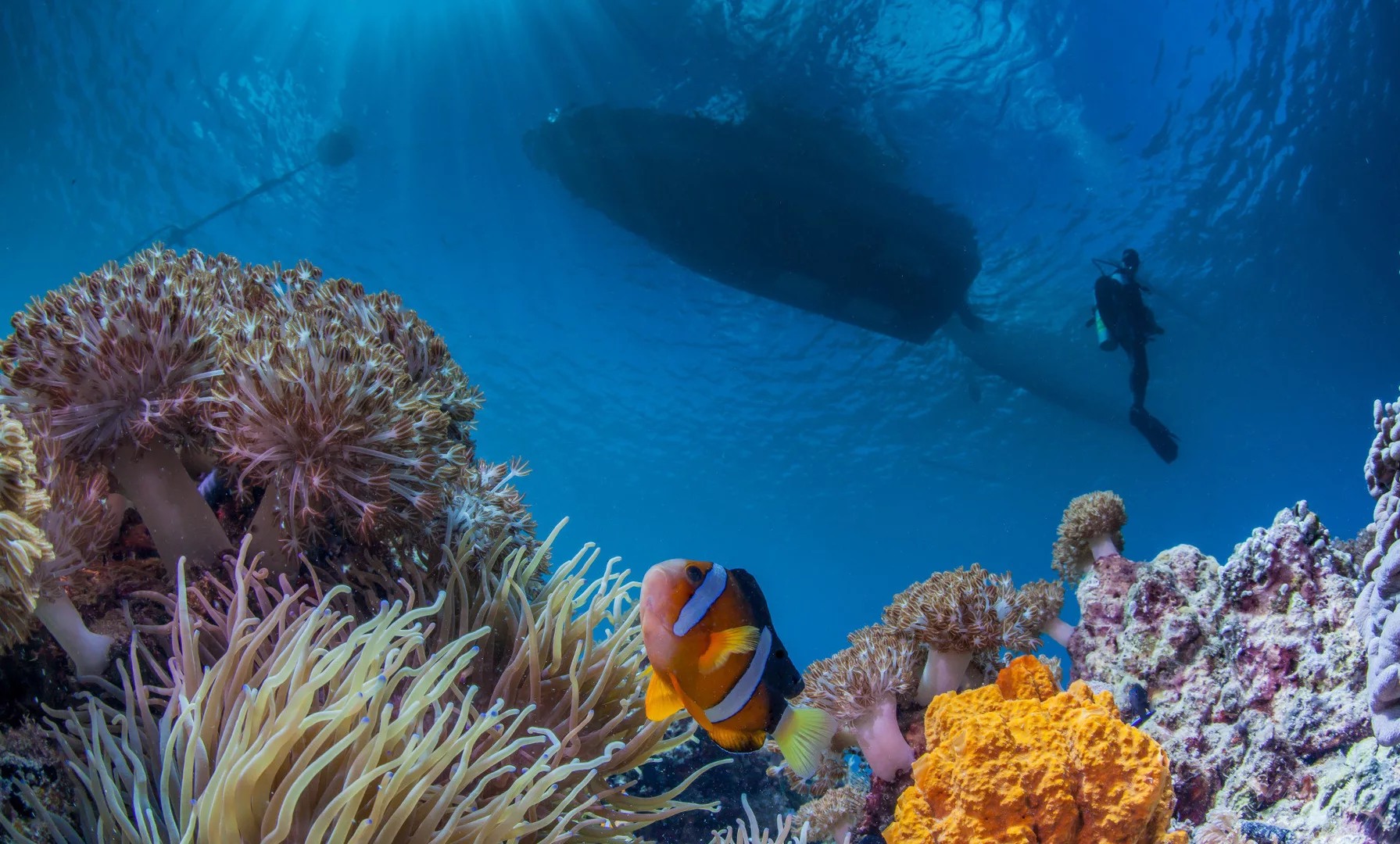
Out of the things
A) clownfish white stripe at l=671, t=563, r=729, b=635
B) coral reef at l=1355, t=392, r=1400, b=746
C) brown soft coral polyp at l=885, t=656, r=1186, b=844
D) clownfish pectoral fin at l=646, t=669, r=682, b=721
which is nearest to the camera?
clownfish white stripe at l=671, t=563, r=729, b=635

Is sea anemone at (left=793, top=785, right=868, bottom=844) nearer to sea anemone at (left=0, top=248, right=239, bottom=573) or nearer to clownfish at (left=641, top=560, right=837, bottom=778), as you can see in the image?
clownfish at (left=641, top=560, right=837, bottom=778)

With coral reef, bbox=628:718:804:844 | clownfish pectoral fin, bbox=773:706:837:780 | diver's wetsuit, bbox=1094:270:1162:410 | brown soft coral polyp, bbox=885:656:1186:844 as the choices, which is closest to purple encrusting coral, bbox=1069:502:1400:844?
brown soft coral polyp, bbox=885:656:1186:844

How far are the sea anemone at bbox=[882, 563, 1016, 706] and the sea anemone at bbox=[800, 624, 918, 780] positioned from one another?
12 cm

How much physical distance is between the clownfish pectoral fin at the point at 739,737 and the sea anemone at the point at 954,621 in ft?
6.13

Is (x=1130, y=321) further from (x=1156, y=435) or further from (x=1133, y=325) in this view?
(x=1156, y=435)

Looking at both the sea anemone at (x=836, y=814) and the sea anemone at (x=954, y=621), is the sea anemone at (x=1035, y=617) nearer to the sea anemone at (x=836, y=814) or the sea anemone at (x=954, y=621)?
the sea anemone at (x=954, y=621)

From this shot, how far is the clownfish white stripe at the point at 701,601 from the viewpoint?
1649 mm

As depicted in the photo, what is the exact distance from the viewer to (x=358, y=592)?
9.17 ft

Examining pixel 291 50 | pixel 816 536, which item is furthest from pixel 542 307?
pixel 816 536

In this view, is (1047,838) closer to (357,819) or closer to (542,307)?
(357,819)

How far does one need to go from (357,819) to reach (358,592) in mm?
1228

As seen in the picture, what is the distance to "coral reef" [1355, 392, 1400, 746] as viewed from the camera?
2152 millimetres

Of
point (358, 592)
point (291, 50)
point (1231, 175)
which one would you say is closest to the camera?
point (358, 592)

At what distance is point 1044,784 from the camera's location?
6.55ft
